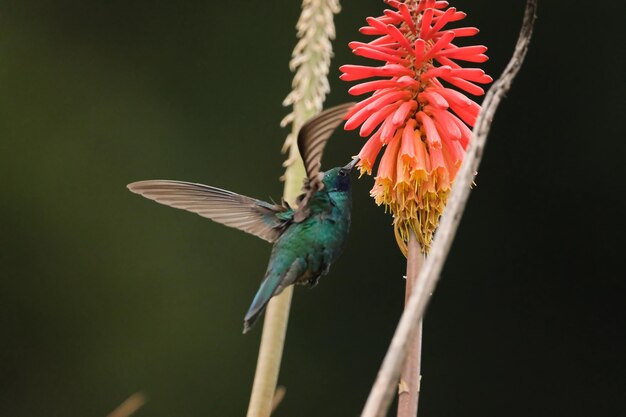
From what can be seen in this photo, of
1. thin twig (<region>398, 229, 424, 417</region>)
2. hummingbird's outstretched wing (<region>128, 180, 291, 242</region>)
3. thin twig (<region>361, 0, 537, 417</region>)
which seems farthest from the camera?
hummingbird's outstretched wing (<region>128, 180, 291, 242</region>)

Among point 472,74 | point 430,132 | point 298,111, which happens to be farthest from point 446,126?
point 298,111

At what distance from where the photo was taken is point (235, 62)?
267 inches

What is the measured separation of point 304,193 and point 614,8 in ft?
14.5

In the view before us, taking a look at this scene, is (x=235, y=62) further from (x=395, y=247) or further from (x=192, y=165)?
(x=395, y=247)

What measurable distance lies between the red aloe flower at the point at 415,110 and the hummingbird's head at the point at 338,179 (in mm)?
178

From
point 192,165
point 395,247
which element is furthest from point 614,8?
point 192,165

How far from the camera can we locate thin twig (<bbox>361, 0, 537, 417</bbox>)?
113 cm

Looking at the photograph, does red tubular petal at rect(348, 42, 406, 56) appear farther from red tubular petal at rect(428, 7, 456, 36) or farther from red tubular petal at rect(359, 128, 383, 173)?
red tubular petal at rect(359, 128, 383, 173)

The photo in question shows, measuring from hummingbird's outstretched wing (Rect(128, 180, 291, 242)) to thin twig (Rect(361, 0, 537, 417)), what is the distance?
1350mm

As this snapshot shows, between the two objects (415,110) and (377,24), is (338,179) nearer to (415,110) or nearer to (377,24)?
(415,110)

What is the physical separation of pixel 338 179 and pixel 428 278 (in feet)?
4.32

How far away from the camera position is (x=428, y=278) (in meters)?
1.19

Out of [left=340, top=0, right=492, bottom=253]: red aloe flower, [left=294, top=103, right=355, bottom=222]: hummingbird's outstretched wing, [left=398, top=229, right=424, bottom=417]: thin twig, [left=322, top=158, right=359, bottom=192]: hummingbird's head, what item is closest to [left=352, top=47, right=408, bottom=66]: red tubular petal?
[left=340, top=0, right=492, bottom=253]: red aloe flower

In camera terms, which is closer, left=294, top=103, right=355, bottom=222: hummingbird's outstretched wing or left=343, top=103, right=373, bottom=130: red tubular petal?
left=294, top=103, right=355, bottom=222: hummingbird's outstretched wing
